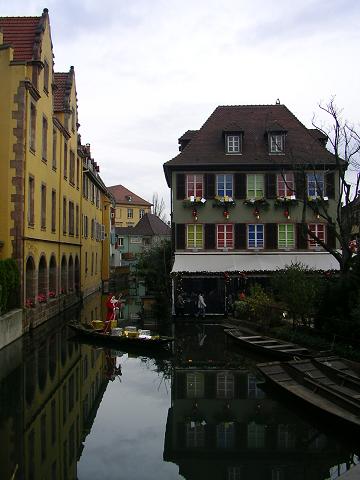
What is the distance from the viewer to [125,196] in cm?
10869

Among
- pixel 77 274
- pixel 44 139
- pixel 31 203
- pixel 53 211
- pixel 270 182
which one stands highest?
pixel 44 139

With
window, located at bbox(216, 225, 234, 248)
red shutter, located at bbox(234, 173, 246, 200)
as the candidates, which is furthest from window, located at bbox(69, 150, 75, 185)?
red shutter, located at bbox(234, 173, 246, 200)

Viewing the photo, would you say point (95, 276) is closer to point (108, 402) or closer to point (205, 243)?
point (205, 243)

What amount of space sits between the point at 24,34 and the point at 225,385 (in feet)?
68.5

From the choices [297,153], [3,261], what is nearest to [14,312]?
[3,261]

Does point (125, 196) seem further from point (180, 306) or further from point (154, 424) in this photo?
point (154, 424)

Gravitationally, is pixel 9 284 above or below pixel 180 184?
below

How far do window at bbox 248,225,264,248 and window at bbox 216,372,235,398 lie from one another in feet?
54.1

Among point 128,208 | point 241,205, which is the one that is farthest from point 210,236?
point 128,208

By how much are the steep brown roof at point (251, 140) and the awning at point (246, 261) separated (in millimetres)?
5294

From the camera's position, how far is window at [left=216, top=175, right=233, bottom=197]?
3175 centimetres

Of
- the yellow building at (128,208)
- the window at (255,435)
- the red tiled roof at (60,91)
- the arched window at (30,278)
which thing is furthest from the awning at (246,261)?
the yellow building at (128,208)

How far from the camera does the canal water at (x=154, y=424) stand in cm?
884

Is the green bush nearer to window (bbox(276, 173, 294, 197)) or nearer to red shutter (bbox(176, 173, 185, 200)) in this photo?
red shutter (bbox(176, 173, 185, 200))
